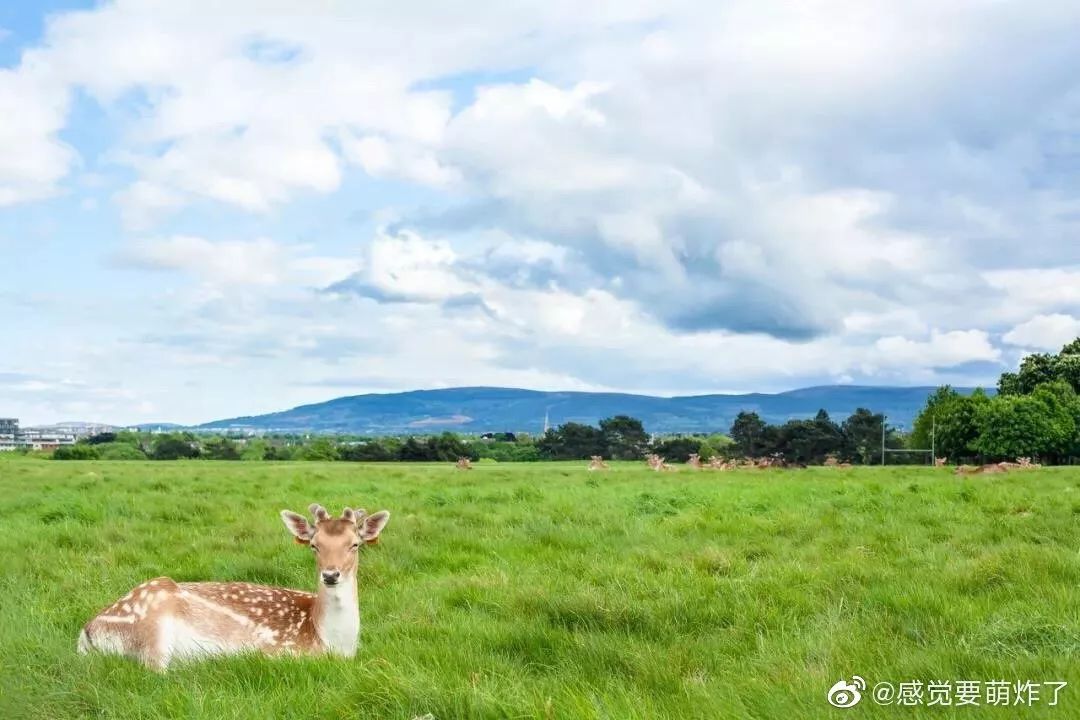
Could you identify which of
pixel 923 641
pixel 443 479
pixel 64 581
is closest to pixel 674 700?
pixel 923 641

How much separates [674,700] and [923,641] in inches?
105

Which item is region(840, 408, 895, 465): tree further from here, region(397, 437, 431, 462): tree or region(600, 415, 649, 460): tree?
region(397, 437, 431, 462): tree

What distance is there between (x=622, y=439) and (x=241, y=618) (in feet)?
234

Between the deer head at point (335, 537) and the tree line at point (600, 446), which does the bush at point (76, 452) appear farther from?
the deer head at point (335, 537)

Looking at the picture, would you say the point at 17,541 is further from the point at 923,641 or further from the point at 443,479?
the point at 443,479

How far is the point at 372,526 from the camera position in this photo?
797 cm

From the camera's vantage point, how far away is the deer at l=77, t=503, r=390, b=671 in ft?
23.5

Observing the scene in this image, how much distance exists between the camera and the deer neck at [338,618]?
24.1 ft

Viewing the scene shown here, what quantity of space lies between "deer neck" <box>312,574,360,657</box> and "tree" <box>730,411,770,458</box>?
7103 centimetres

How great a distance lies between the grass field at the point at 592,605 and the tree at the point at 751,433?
5997 cm

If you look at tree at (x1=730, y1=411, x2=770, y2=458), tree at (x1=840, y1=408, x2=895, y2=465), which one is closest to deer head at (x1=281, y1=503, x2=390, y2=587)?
tree at (x1=730, y1=411, x2=770, y2=458)

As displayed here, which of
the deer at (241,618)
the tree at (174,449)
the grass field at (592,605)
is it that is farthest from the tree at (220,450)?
the deer at (241,618)

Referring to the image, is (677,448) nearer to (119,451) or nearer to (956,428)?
(956,428)

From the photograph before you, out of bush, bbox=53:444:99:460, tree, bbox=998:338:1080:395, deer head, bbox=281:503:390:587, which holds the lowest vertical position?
bush, bbox=53:444:99:460
